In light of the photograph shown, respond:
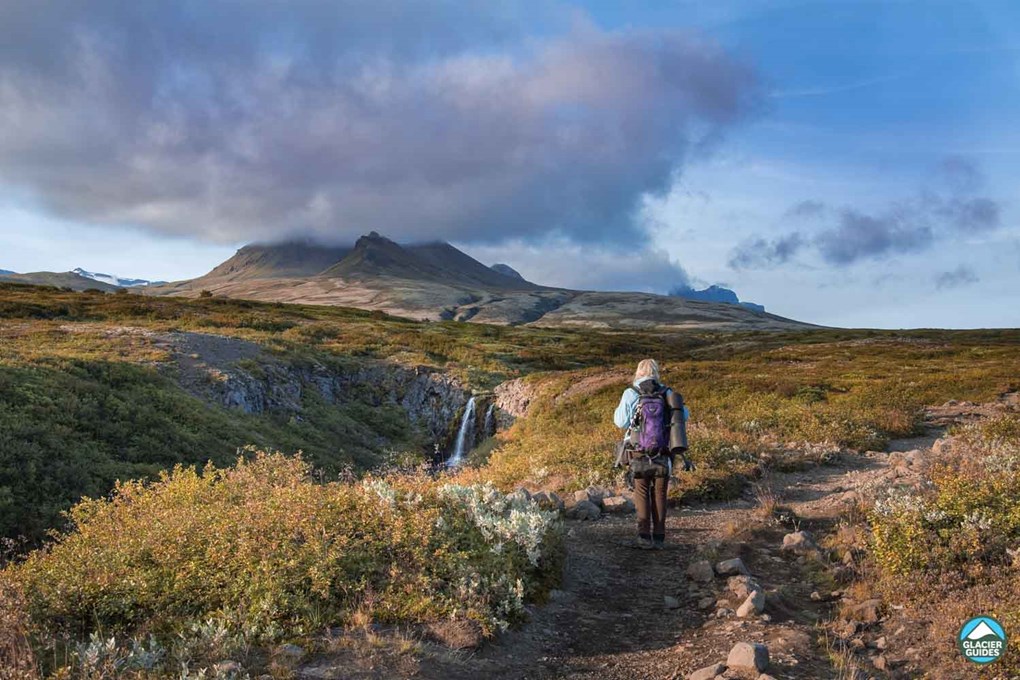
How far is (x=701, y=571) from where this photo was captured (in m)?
8.34

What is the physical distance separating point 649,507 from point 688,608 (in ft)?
7.45

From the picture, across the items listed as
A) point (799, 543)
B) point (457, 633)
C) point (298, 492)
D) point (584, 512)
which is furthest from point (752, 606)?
point (298, 492)

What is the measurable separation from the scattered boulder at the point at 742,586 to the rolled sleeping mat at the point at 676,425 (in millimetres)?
1879

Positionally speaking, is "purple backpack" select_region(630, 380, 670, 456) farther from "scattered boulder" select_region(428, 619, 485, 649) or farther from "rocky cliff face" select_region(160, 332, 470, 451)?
"rocky cliff face" select_region(160, 332, 470, 451)

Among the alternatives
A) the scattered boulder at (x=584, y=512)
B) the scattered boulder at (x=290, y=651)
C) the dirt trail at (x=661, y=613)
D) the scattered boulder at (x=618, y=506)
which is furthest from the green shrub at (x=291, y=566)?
the scattered boulder at (x=618, y=506)

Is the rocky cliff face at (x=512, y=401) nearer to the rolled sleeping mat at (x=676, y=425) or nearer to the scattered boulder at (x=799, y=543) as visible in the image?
the scattered boulder at (x=799, y=543)

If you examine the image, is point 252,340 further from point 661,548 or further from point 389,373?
point 661,548

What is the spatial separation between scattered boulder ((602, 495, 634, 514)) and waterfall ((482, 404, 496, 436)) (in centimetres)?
1956

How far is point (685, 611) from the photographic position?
24.5 feet

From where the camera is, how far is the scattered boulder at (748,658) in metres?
5.52

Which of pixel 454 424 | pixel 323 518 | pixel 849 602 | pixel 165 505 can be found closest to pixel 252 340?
pixel 454 424

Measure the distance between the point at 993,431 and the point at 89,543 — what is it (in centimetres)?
1828

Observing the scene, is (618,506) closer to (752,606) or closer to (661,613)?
(661,613)

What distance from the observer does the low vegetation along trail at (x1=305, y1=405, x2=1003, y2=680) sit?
19.4 ft
